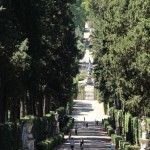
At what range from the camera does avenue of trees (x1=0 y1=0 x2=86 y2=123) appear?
3028cm

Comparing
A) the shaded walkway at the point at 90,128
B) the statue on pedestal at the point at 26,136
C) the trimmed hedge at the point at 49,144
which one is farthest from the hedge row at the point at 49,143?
the statue on pedestal at the point at 26,136

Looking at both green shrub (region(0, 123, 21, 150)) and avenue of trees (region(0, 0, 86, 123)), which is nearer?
avenue of trees (region(0, 0, 86, 123))

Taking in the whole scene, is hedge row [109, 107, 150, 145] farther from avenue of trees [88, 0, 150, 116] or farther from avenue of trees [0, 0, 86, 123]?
avenue of trees [0, 0, 86, 123]

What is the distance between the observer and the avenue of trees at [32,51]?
99.3ft

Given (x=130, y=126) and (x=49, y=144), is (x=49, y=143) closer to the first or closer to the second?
(x=49, y=144)

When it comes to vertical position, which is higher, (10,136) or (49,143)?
(10,136)

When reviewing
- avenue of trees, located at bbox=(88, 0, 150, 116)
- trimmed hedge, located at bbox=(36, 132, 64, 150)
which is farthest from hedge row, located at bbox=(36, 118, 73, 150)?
avenue of trees, located at bbox=(88, 0, 150, 116)

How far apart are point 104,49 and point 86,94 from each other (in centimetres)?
6784

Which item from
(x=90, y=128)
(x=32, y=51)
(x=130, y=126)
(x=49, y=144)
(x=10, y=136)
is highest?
(x=32, y=51)

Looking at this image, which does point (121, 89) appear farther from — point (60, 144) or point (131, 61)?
point (60, 144)

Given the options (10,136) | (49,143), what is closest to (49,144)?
(49,143)

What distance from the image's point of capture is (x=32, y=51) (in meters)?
36.5

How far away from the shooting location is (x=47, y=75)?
47.6m

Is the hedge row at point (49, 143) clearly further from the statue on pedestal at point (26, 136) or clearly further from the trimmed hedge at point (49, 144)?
the statue on pedestal at point (26, 136)
